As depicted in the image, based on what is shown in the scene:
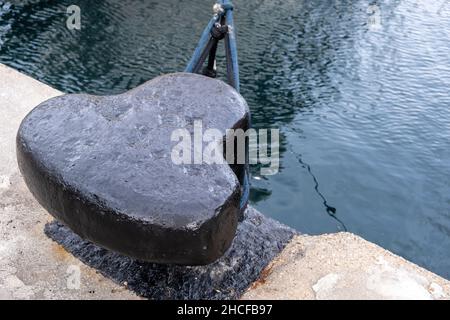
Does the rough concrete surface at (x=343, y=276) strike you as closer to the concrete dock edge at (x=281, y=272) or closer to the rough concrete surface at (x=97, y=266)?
the concrete dock edge at (x=281, y=272)

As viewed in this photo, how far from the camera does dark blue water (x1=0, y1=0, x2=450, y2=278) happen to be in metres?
6.89

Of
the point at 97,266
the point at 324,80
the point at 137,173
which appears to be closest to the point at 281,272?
the point at 97,266

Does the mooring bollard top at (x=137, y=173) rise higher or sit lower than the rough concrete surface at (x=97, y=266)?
higher

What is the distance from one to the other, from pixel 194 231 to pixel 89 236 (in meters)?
0.77

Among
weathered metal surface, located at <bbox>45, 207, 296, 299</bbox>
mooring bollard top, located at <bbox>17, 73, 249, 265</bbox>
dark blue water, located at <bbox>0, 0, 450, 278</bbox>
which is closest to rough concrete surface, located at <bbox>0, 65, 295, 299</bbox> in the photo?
weathered metal surface, located at <bbox>45, 207, 296, 299</bbox>

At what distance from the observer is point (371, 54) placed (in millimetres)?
11172

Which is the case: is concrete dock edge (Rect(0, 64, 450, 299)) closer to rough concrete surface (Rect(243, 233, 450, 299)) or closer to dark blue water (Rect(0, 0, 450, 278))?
rough concrete surface (Rect(243, 233, 450, 299))

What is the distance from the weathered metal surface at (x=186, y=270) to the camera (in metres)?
3.82

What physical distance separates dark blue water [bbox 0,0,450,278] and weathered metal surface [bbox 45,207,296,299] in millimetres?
2446

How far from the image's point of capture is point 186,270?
3.94 meters

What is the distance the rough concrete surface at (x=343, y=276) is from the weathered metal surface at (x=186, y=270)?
0.37 ft

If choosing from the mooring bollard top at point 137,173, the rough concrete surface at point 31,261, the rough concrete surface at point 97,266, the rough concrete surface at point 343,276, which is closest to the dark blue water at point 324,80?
the rough concrete surface at point 343,276
